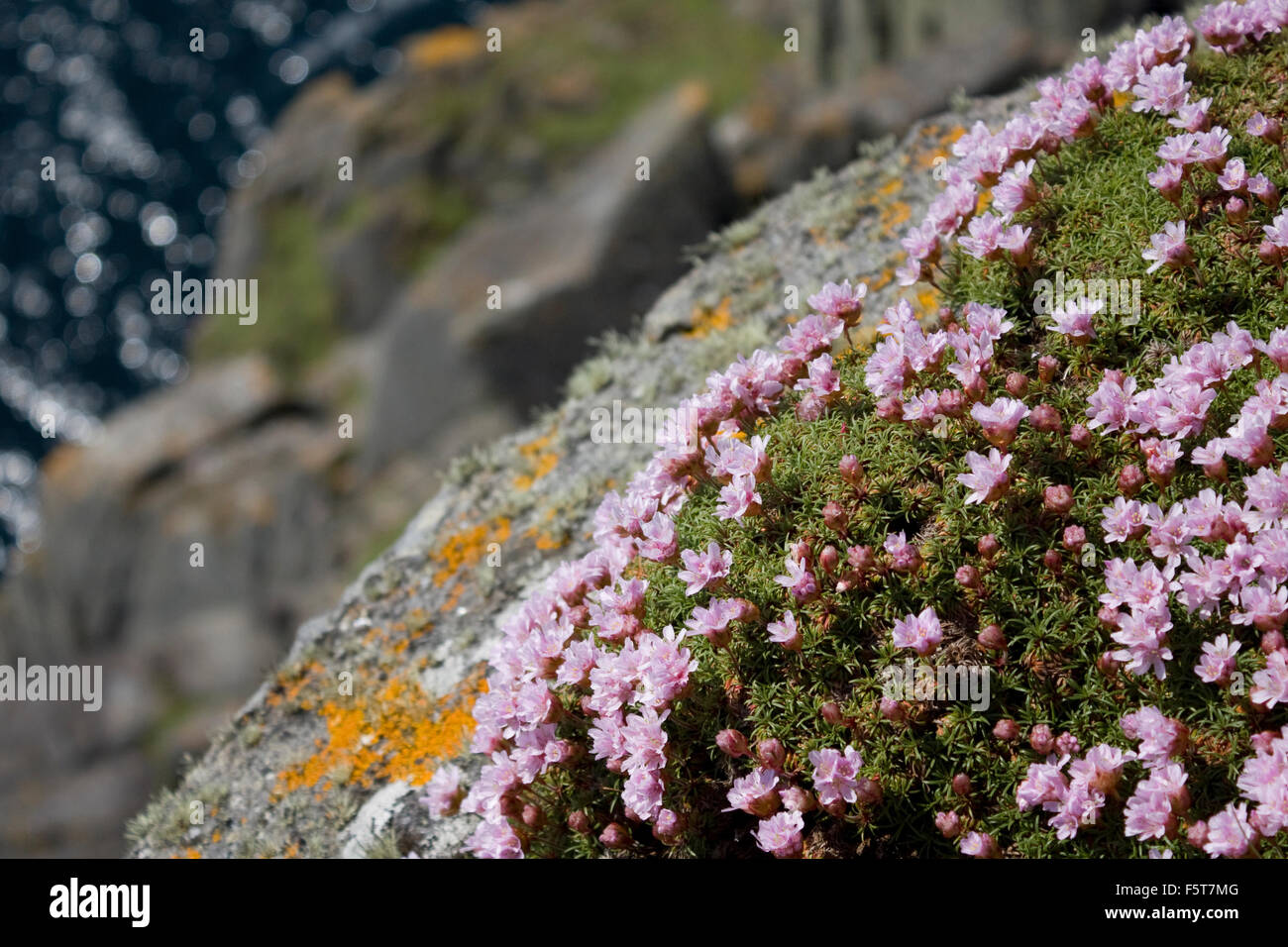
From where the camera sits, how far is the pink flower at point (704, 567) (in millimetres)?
4758

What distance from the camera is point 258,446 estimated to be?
27875mm

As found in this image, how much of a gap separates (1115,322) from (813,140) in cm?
1850

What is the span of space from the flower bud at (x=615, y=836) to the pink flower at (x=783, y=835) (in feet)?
2.15

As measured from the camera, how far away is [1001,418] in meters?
4.69

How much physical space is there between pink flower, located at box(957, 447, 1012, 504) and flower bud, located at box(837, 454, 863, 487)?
493 mm

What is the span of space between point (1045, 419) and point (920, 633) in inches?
A: 45.3

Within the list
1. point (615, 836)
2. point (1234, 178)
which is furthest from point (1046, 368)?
point (615, 836)

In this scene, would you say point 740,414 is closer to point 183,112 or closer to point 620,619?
point 620,619

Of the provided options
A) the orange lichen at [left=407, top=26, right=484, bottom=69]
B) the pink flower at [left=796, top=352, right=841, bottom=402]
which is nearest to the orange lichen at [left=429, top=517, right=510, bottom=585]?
the pink flower at [left=796, top=352, right=841, bottom=402]

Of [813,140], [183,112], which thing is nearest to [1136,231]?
[813,140]

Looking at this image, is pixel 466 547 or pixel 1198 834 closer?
pixel 1198 834

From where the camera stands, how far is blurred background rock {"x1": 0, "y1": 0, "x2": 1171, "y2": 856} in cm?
2141

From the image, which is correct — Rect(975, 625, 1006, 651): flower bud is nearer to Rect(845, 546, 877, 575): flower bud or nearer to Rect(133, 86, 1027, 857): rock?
Rect(845, 546, 877, 575): flower bud

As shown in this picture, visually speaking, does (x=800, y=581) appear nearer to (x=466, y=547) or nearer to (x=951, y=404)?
(x=951, y=404)
